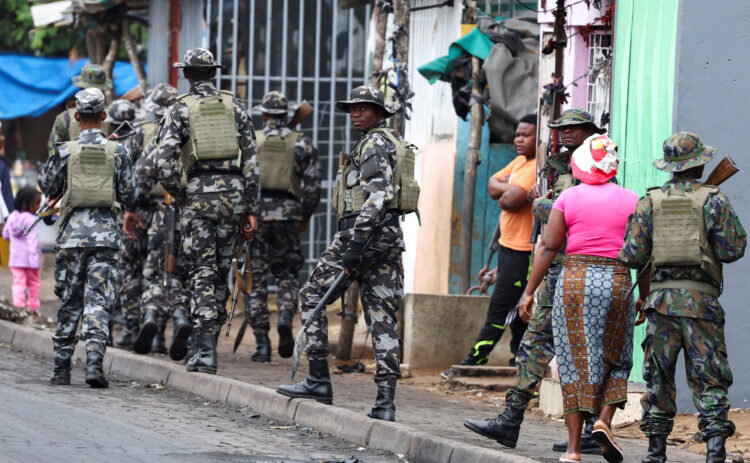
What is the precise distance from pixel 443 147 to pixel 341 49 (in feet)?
9.75

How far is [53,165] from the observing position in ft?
31.3

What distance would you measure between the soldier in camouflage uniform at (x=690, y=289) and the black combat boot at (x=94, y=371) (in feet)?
14.0

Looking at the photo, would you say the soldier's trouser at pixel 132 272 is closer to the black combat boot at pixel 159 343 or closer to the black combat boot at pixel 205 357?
the black combat boot at pixel 159 343

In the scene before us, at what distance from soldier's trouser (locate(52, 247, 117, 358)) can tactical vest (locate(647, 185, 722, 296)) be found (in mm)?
4410

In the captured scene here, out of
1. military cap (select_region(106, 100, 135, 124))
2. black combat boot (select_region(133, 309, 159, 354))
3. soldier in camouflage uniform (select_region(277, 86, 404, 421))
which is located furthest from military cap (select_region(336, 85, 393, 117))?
military cap (select_region(106, 100, 135, 124))

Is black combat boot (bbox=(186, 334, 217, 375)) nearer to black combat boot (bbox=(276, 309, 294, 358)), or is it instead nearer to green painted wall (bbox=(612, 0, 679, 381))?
black combat boot (bbox=(276, 309, 294, 358))

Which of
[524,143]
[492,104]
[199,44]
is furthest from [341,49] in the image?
[524,143]

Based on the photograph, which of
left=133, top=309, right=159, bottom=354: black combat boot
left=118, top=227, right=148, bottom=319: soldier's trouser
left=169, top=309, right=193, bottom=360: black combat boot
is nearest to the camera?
left=169, top=309, right=193, bottom=360: black combat boot

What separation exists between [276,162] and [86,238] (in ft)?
7.49

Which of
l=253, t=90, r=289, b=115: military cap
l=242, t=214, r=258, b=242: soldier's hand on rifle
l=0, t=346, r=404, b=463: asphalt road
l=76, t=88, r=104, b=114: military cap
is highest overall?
l=253, t=90, r=289, b=115: military cap

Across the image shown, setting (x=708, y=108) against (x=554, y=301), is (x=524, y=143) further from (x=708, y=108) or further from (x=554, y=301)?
(x=554, y=301)

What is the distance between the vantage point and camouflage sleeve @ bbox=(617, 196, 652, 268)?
6.57m

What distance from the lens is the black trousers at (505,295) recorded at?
999cm

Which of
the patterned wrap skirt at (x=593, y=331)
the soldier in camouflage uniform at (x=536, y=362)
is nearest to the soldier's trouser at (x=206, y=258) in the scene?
the soldier in camouflage uniform at (x=536, y=362)
